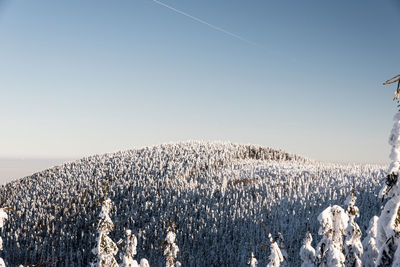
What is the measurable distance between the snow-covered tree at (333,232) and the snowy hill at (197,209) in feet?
279

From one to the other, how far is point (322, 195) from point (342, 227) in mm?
112117

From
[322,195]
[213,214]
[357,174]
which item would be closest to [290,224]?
[322,195]

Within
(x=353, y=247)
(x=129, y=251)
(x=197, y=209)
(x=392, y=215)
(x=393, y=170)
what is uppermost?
(x=393, y=170)

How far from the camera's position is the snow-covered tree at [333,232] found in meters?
16.2

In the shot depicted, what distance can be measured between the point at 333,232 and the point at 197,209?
12021 centimetres

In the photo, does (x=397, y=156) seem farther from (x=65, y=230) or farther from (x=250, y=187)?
(x=65, y=230)

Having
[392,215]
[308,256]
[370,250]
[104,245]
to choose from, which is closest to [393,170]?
[392,215]

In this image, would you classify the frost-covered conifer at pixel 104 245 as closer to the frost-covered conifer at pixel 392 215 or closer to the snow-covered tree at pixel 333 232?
the snow-covered tree at pixel 333 232

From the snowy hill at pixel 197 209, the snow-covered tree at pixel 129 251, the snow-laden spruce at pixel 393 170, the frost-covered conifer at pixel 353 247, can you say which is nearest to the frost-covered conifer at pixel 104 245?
the snow-covered tree at pixel 129 251

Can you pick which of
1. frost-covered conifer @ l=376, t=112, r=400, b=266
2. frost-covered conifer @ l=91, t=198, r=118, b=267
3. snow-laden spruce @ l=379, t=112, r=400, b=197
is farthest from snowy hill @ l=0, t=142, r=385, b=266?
snow-laden spruce @ l=379, t=112, r=400, b=197

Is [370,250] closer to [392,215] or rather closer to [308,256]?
[308,256]

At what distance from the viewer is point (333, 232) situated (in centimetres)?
1656

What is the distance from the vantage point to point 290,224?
11188cm

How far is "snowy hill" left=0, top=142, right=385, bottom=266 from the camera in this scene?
113750 millimetres
